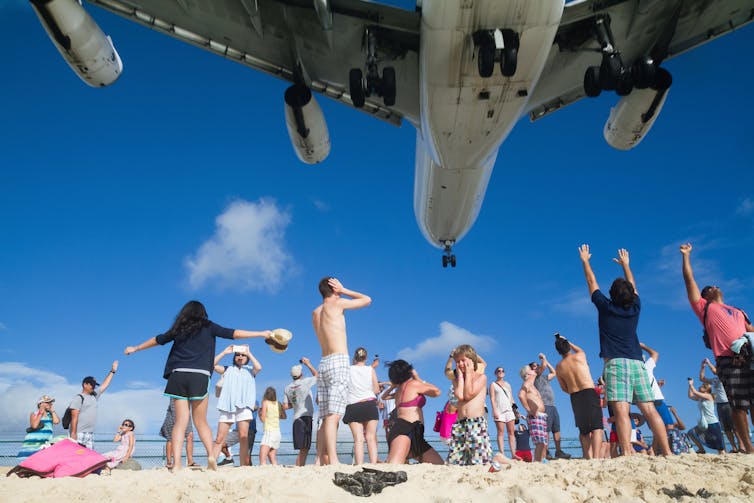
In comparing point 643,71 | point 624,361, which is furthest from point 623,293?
point 643,71

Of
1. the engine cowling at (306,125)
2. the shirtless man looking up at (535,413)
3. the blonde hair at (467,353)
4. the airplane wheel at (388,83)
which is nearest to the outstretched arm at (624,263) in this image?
the blonde hair at (467,353)

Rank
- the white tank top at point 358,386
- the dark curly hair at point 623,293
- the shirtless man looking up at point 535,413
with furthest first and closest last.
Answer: the shirtless man looking up at point 535,413, the white tank top at point 358,386, the dark curly hair at point 623,293

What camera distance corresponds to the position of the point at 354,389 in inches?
235

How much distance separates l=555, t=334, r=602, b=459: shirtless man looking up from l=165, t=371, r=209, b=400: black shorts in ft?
14.2

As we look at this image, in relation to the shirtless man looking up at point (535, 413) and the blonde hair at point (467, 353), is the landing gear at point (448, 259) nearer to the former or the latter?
the shirtless man looking up at point (535, 413)

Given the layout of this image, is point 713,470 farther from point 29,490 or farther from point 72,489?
point 29,490

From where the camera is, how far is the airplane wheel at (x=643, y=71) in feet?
29.7

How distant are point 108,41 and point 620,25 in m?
9.52

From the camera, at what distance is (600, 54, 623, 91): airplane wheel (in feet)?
28.4

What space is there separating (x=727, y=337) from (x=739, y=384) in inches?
19.2

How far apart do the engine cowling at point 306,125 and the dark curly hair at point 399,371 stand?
18.9 ft

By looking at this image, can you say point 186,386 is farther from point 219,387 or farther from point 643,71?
point 643,71

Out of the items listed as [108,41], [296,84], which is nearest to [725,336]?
[296,84]

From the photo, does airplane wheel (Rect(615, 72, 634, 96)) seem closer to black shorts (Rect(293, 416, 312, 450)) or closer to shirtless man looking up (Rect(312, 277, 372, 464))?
shirtless man looking up (Rect(312, 277, 372, 464))
